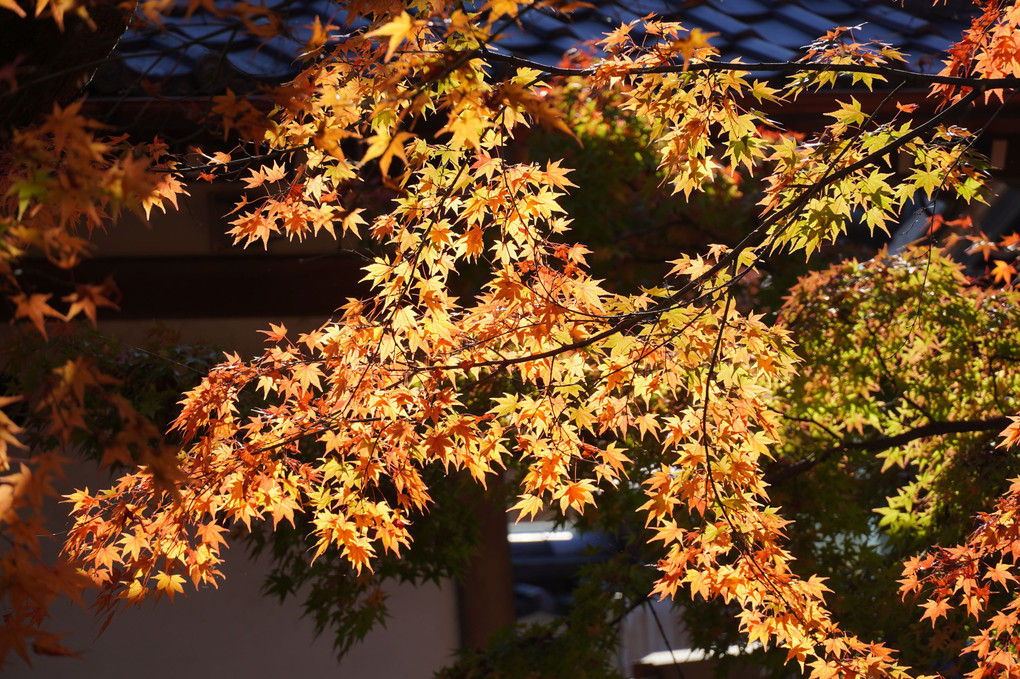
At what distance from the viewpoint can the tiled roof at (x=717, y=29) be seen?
4.37 m

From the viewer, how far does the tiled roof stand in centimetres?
437

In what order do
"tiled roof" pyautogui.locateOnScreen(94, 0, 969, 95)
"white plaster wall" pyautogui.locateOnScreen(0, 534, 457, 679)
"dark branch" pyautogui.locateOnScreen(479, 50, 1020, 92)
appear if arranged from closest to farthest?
"dark branch" pyautogui.locateOnScreen(479, 50, 1020, 92), "tiled roof" pyautogui.locateOnScreen(94, 0, 969, 95), "white plaster wall" pyautogui.locateOnScreen(0, 534, 457, 679)

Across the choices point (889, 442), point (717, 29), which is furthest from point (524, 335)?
point (717, 29)

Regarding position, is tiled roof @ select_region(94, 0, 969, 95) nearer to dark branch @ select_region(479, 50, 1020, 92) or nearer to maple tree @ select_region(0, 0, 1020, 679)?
maple tree @ select_region(0, 0, 1020, 679)

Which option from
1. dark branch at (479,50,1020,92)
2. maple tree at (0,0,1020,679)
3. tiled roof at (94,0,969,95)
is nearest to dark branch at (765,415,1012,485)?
maple tree at (0,0,1020,679)

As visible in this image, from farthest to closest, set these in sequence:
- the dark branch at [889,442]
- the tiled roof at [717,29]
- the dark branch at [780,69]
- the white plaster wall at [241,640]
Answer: the white plaster wall at [241,640], the tiled roof at [717,29], the dark branch at [889,442], the dark branch at [780,69]

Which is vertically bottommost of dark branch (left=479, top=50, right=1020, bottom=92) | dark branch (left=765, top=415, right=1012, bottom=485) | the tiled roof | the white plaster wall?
the white plaster wall

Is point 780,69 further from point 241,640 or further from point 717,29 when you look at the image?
point 241,640

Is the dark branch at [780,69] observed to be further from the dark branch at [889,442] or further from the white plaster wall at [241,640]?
the white plaster wall at [241,640]

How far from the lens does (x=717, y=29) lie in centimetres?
509

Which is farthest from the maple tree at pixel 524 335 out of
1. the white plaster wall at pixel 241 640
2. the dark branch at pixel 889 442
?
the white plaster wall at pixel 241 640

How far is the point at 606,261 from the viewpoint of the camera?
4.62 metres

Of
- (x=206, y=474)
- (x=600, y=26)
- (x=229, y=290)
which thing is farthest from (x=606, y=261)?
(x=206, y=474)

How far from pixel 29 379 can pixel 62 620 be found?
5.34 ft
